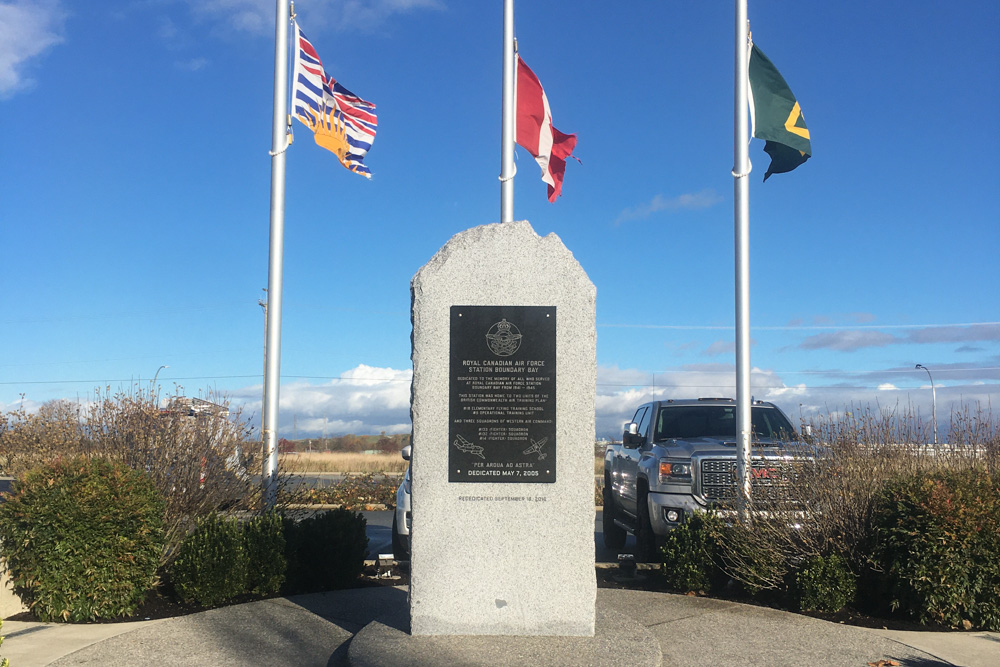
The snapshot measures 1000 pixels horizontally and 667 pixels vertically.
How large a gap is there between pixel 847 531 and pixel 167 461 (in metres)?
6.78

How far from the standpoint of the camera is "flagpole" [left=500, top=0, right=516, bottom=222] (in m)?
10.5

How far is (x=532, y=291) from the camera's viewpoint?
6.19m

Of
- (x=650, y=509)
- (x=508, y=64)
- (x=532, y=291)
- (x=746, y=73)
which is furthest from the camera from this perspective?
(x=508, y=64)

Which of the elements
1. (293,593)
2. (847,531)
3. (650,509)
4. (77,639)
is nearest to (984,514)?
(847,531)

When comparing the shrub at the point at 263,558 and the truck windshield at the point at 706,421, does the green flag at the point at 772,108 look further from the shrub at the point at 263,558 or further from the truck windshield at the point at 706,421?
the shrub at the point at 263,558

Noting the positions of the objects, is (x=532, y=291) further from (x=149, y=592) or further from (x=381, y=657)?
(x=149, y=592)

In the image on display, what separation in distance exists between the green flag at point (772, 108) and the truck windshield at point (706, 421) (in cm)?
329

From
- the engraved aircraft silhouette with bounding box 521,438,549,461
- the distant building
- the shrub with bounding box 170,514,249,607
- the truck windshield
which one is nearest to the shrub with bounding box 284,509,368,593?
the shrub with bounding box 170,514,249,607

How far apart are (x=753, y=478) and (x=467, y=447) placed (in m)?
3.65

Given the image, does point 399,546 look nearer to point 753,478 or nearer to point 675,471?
point 675,471

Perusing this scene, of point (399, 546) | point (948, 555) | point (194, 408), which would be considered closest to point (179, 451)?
point (194, 408)

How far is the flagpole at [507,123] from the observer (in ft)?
34.5

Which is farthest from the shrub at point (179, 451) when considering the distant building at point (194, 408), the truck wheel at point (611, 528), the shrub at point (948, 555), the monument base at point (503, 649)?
the shrub at point (948, 555)

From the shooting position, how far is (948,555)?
671cm
